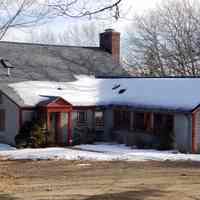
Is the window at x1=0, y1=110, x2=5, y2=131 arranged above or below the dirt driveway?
above

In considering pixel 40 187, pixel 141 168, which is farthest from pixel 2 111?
pixel 40 187

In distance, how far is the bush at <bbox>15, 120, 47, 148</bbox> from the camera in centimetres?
2847

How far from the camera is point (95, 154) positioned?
83.1 feet

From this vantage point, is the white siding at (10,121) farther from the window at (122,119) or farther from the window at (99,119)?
the window at (122,119)

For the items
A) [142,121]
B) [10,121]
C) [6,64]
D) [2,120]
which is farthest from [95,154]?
[6,64]

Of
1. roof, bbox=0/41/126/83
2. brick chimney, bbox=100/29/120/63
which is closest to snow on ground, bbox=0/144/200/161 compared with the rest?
roof, bbox=0/41/126/83

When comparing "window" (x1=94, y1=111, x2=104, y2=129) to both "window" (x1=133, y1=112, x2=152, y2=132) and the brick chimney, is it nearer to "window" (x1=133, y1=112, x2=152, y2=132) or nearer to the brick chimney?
"window" (x1=133, y1=112, x2=152, y2=132)

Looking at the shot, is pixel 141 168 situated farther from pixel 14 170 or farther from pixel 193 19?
pixel 193 19

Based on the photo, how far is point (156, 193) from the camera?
14.8 metres

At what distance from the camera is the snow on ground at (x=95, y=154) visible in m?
24.1

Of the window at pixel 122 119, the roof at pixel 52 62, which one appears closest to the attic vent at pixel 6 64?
the roof at pixel 52 62

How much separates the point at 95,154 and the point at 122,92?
825 cm

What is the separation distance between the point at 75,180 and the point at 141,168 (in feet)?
13.7

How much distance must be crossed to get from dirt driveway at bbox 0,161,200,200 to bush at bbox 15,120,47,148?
5.32 metres
